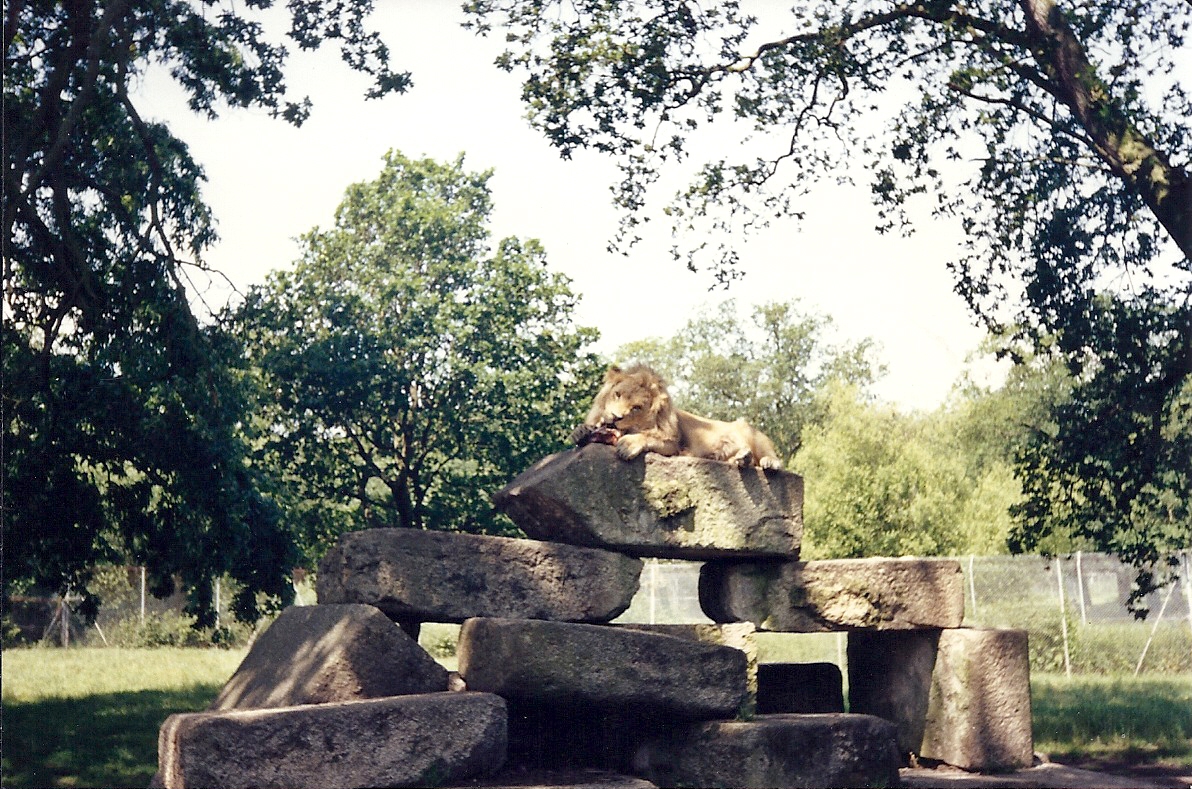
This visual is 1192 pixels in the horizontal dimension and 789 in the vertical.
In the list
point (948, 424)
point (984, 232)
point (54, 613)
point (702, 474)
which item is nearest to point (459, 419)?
point (54, 613)

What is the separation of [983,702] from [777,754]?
108 inches

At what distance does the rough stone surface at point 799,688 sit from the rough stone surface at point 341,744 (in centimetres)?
409

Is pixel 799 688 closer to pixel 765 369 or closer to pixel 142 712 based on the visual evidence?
pixel 142 712

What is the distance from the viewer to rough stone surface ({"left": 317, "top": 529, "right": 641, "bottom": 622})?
8430mm

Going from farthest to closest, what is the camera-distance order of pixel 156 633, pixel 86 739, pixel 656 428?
pixel 156 633 < pixel 86 739 < pixel 656 428

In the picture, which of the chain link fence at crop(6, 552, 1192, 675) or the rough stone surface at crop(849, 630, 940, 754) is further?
the chain link fence at crop(6, 552, 1192, 675)

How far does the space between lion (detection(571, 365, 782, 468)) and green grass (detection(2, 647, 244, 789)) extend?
6276 millimetres

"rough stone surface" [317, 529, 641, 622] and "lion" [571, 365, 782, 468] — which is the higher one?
"lion" [571, 365, 782, 468]

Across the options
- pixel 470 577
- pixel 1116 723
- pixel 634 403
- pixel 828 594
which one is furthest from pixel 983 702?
pixel 470 577

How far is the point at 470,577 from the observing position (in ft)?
28.4


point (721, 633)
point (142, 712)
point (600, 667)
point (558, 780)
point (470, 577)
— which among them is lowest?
point (142, 712)

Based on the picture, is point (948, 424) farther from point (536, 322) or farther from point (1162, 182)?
point (1162, 182)

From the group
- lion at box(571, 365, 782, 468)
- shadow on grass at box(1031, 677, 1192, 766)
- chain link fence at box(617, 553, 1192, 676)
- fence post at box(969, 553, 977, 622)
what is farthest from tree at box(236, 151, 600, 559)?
lion at box(571, 365, 782, 468)

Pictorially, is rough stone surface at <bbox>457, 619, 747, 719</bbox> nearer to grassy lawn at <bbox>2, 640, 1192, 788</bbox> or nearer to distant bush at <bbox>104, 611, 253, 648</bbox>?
grassy lawn at <bbox>2, 640, 1192, 788</bbox>
